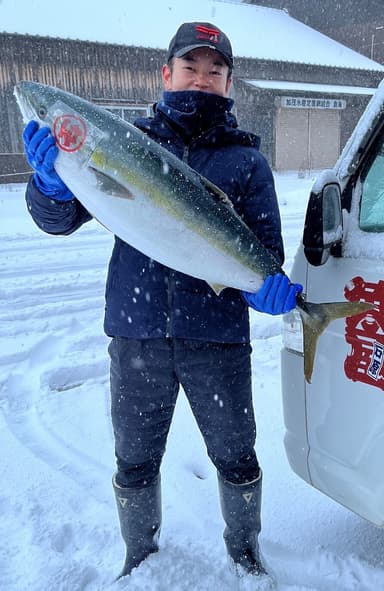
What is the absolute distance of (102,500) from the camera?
2697mm

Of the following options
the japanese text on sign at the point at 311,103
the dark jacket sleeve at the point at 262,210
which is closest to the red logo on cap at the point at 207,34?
the dark jacket sleeve at the point at 262,210

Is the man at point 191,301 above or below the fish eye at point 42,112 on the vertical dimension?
below

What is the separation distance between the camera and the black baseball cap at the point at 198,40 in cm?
196

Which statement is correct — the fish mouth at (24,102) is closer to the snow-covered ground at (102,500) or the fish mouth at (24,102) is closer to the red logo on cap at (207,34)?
the red logo on cap at (207,34)

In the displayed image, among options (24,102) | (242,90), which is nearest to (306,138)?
(242,90)

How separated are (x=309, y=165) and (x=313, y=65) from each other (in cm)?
419

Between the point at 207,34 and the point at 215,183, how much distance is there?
0.58 meters

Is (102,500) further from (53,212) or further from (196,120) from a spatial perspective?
(196,120)

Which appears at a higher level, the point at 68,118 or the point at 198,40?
the point at 198,40

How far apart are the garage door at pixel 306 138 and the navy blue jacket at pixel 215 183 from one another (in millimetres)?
19576

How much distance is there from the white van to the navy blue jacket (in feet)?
0.83

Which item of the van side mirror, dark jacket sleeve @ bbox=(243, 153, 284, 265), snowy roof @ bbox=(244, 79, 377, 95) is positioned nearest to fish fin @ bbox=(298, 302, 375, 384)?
the van side mirror

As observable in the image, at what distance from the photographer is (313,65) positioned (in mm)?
21453

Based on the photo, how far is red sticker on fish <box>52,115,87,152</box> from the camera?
168cm
